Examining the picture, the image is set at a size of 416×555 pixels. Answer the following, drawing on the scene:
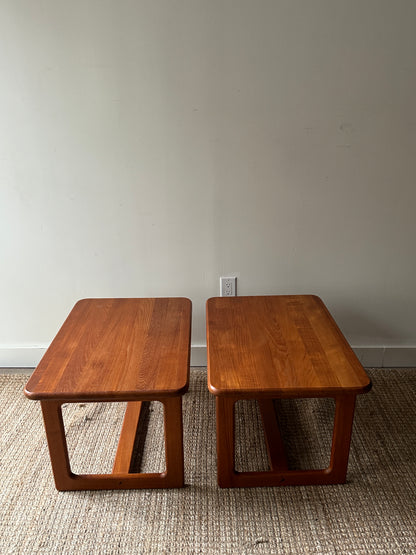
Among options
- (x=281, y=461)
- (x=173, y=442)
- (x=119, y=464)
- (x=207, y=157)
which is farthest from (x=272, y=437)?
(x=207, y=157)

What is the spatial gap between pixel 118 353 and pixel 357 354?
3.71 ft

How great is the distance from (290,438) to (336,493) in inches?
10.6

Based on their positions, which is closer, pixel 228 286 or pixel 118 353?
pixel 118 353

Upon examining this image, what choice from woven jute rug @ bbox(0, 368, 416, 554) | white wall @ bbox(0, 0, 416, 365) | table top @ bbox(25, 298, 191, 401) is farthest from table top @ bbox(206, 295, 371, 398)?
woven jute rug @ bbox(0, 368, 416, 554)

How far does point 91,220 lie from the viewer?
1.91 m

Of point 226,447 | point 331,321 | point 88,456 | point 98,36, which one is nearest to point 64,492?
point 88,456

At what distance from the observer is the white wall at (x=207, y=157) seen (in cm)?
165

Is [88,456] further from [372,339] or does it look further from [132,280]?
[372,339]

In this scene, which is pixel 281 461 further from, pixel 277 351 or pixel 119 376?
pixel 119 376

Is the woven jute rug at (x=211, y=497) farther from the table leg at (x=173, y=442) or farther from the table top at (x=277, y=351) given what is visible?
the table top at (x=277, y=351)

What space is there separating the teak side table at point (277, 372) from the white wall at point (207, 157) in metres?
0.37

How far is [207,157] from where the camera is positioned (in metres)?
1.81

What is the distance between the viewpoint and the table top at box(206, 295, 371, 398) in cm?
131

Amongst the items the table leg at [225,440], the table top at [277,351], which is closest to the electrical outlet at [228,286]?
the table top at [277,351]
